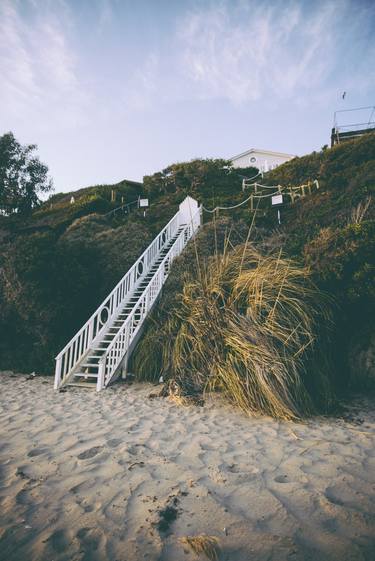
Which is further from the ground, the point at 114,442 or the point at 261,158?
the point at 261,158

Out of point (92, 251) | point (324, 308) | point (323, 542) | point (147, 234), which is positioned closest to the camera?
point (323, 542)

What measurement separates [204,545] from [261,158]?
34876mm

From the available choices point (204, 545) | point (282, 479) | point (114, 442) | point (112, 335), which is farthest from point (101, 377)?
point (204, 545)

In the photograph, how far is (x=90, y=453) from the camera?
275 cm

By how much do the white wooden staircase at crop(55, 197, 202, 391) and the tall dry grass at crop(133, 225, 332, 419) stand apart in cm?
75

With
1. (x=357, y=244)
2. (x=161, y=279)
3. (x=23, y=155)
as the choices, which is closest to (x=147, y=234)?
(x=161, y=279)

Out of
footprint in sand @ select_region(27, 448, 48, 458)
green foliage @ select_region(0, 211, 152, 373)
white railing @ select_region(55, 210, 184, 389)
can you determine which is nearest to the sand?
footprint in sand @ select_region(27, 448, 48, 458)

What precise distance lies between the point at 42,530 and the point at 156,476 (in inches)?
34.7

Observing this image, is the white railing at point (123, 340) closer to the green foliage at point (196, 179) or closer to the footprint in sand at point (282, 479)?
the footprint in sand at point (282, 479)

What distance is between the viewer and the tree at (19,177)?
21.2 metres

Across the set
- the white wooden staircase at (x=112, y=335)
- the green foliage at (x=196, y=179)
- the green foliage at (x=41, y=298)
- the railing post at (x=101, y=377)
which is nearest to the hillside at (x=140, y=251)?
the green foliage at (x=41, y=298)

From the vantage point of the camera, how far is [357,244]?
4695 mm

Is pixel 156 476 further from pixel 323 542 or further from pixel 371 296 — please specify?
pixel 371 296

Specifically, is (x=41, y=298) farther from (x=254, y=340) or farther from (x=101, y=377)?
(x=254, y=340)
